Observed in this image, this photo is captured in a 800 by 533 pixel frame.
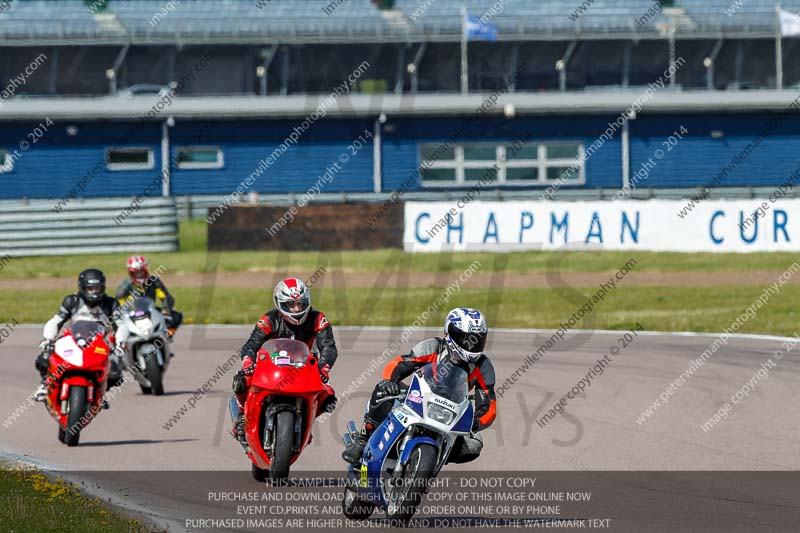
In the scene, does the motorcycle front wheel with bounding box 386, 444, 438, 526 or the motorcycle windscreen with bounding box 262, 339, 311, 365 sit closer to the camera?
the motorcycle front wheel with bounding box 386, 444, 438, 526

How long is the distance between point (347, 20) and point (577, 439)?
147ft

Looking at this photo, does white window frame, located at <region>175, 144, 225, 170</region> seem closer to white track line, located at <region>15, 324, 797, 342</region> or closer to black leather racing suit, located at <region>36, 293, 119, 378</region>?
white track line, located at <region>15, 324, 797, 342</region>

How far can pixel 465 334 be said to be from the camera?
334 inches

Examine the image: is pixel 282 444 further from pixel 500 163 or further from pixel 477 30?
pixel 477 30

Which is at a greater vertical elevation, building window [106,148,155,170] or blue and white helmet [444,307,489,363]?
blue and white helmet [444,307,489,363]

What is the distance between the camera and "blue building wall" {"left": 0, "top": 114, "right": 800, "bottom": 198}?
4519 centimetres

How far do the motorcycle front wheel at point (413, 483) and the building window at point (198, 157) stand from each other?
38.0 metres

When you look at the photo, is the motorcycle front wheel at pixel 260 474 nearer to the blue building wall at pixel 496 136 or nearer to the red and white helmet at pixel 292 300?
the red and white helmet at pixel 292 300

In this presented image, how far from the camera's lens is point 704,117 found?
149 ft

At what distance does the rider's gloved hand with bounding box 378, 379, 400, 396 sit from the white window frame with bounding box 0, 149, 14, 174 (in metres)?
38.7

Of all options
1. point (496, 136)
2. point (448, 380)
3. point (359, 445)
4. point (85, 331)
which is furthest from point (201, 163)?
point (448, 380)

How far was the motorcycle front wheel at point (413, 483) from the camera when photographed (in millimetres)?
8203

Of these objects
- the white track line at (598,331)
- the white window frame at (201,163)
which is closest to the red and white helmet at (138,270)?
the white track line at (598,331)

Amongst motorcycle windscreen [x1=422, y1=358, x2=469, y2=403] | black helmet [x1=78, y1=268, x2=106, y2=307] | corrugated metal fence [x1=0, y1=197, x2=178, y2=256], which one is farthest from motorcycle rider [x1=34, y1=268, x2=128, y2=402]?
corrugated metal fence [x1=0, y1=197, x2=178, y2=256]
